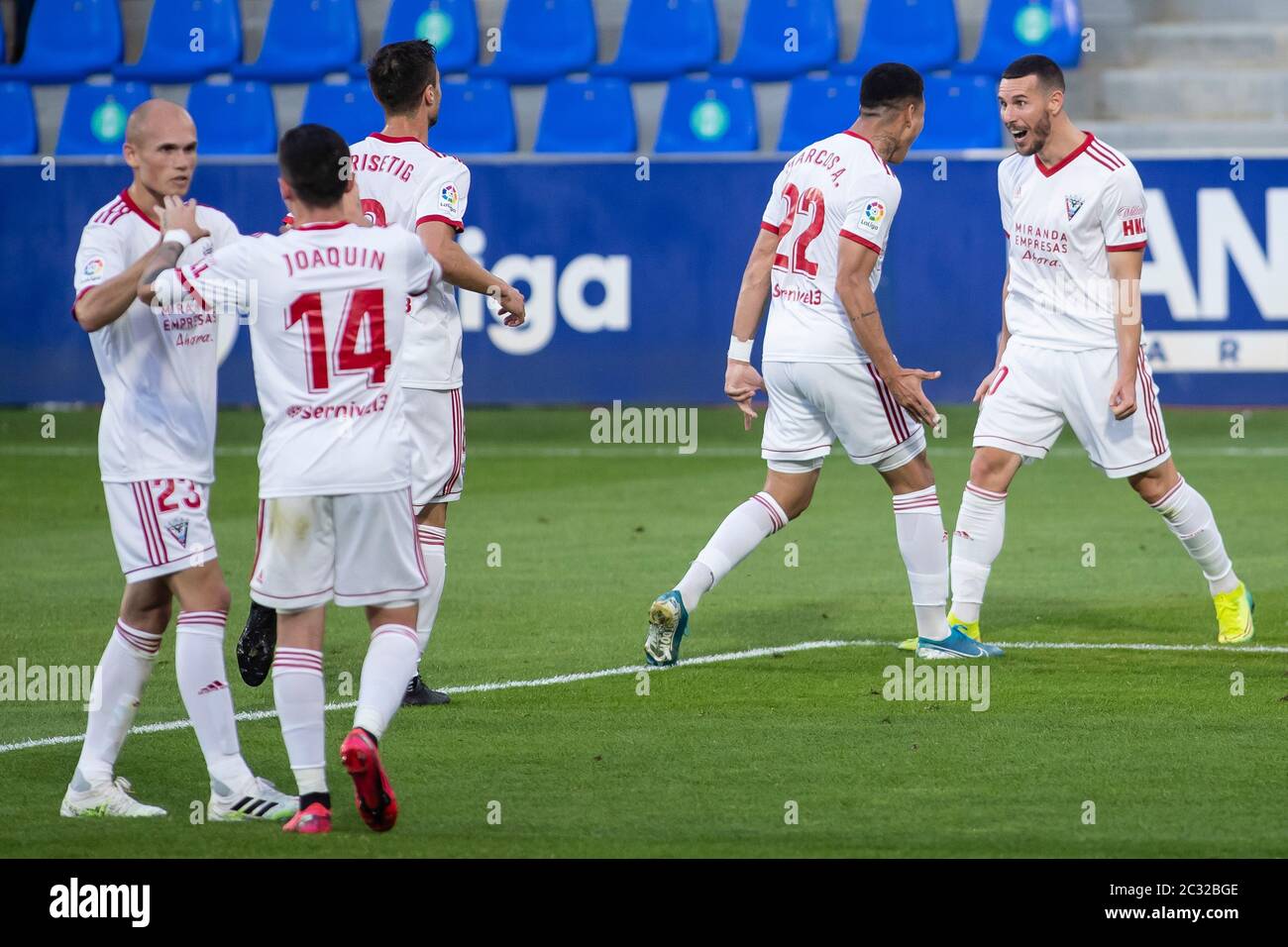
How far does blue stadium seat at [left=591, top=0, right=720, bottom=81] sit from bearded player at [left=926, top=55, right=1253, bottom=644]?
982 cm

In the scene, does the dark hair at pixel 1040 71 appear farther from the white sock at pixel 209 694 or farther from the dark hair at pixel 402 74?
the white sock at pixel 209 694

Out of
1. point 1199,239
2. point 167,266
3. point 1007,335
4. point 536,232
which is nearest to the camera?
point 167,266

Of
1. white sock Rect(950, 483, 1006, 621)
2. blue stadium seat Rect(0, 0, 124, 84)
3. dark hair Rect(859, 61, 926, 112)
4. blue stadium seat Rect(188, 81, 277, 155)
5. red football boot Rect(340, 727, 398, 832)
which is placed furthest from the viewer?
blue stadium seat Rect(0, 0, 124, 84)

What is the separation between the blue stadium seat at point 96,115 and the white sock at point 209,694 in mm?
12858

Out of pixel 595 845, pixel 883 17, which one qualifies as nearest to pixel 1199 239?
pixel 883 17

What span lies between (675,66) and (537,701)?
1133cm

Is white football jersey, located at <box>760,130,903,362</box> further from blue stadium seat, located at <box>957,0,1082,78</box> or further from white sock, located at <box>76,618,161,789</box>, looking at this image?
blue stadium seat, located at <box>957,0,1082,78</box>

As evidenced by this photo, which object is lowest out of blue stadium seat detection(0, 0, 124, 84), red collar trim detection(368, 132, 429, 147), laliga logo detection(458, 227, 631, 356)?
red collar trim detection(368, 132, 429, 147)

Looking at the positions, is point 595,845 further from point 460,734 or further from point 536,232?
point 536,232

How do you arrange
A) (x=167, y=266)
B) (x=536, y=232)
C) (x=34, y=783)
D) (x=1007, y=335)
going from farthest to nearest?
1. (x=536, y=232)
2. (x=1007, y=335)
3. (x=34, y=783)
4. (x=167, y=266)

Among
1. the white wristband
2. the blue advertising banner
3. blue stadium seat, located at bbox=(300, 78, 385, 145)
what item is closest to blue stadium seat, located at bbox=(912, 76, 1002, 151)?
the blue advertising banner

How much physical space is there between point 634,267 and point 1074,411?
730 cm

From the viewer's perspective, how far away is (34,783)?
5594mm

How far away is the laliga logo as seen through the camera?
567 inches
